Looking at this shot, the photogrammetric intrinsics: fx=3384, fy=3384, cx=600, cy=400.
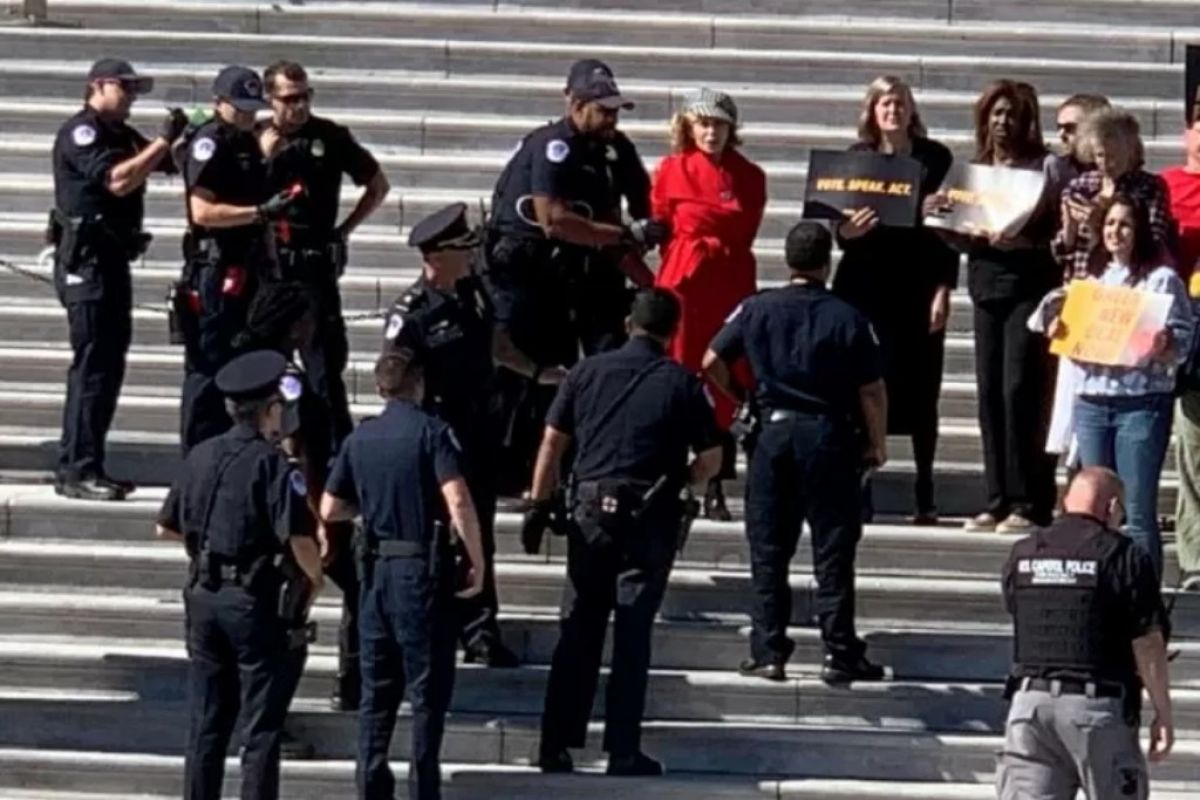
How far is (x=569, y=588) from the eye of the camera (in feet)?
38.5

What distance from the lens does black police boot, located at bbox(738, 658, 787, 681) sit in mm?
12094

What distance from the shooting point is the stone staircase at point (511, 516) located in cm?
1199

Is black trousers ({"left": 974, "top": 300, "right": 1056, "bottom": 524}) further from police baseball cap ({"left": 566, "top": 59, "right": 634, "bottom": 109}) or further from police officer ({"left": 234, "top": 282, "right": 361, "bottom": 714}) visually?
police officer ({"left": 234, "top": 282, "right": 361, "bottom": 714})

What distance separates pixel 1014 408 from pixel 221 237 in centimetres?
310

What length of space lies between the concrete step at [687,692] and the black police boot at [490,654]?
4cm

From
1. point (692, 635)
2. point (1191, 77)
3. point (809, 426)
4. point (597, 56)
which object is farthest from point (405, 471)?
point (597, 56)

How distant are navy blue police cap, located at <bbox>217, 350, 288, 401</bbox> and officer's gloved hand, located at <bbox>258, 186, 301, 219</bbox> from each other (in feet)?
5.13

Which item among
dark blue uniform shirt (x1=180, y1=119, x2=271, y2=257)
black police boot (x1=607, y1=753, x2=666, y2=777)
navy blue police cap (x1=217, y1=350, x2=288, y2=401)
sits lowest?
black police boot (x1=607, y1=753, x2=666, y2=777)

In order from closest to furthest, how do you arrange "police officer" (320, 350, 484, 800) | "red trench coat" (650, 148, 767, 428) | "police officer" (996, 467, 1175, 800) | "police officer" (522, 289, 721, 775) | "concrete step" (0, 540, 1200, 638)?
"police officer" (996, 467, 1175, 800) < "police officer" (320, 350, 484, 800) < "police officer" (522, 289, 721, 775) < "concrete step" (0, 540, 1200, 638) < "red trench coat" (650, 148, 767, 428)

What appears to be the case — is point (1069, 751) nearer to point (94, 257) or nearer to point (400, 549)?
point (400, 549)

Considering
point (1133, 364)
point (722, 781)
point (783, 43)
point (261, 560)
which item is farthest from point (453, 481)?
point (783, 43)

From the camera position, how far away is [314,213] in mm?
13047

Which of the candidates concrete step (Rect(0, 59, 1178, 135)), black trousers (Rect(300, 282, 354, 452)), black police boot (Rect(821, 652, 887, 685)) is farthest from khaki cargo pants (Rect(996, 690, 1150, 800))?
concrete step (Rect(0, 59, 1178, 135))

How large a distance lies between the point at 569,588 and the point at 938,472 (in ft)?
7.50
